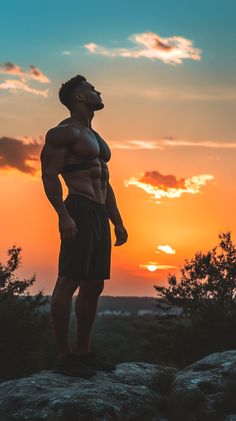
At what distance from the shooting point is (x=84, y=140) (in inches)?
273

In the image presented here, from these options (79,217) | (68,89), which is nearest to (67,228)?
(79,217)

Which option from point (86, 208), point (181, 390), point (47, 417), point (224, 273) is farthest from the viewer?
point (224, 273)

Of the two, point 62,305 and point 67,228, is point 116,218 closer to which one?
point 67,228

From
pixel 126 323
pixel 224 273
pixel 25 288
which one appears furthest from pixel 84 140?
pixel 126 323

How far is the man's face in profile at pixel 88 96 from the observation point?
7242 mm

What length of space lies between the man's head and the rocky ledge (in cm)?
309

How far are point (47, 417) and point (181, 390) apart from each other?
4.86 feet

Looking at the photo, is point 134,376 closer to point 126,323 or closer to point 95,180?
point 95,180

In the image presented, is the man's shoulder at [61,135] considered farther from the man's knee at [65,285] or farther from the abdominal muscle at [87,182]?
the man's knee at [65,285]

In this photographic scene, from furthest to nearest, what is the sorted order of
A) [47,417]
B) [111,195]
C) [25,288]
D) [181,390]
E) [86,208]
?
1. [25,288]
2. [111,195]
3. [86,208]
4. [181,390]
5. [47,417]

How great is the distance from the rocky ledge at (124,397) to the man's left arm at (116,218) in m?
1.72

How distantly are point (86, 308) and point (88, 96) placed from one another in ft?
8.03

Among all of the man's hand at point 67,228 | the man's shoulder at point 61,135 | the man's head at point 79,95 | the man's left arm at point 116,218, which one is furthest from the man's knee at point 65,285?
the man's head at point 79,95

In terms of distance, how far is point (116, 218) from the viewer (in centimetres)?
783
